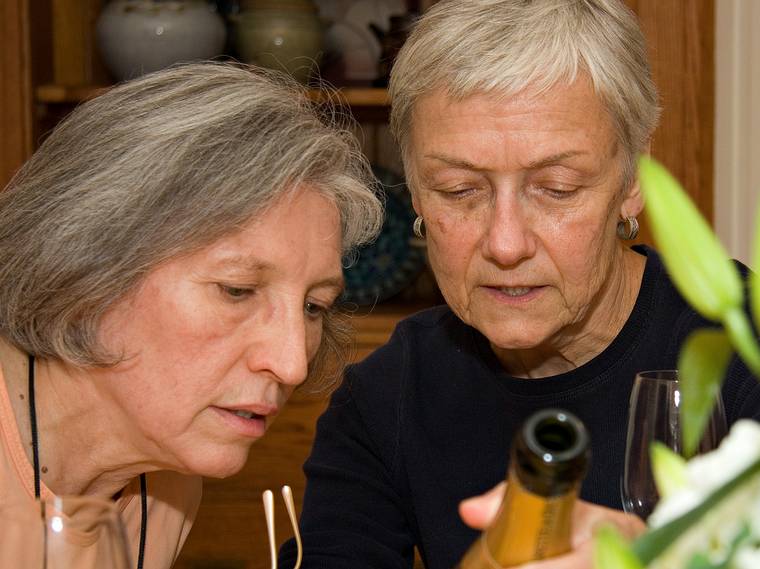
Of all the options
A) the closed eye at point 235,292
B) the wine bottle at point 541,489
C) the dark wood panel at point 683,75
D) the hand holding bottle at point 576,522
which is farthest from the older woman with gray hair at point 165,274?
the dark wood panel at point 683,75

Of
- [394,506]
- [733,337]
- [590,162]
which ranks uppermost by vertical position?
[733,337]

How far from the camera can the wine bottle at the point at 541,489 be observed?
496 millimetres

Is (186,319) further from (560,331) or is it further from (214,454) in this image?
(560,331)

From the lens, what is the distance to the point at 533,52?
1.25 meters

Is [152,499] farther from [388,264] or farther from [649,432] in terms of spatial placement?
[388,264]

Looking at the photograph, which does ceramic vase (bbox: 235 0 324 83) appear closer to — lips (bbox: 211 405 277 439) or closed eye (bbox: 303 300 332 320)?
closed eye (bbox: 303 300 332 320)

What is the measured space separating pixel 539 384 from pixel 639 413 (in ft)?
1.84

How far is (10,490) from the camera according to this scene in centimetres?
121

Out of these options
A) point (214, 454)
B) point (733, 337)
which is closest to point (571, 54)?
point (214, 454)

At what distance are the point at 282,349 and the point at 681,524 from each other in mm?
842

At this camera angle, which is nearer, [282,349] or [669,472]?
[669,472]

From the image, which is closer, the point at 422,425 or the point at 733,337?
the point at 733,337

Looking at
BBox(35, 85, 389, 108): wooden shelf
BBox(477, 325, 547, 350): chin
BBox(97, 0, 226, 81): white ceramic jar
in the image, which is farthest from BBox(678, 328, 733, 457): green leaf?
BBox(97, 0, 226, 81): white ceramic jar

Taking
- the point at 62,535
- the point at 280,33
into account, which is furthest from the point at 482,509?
the point at 280,33
